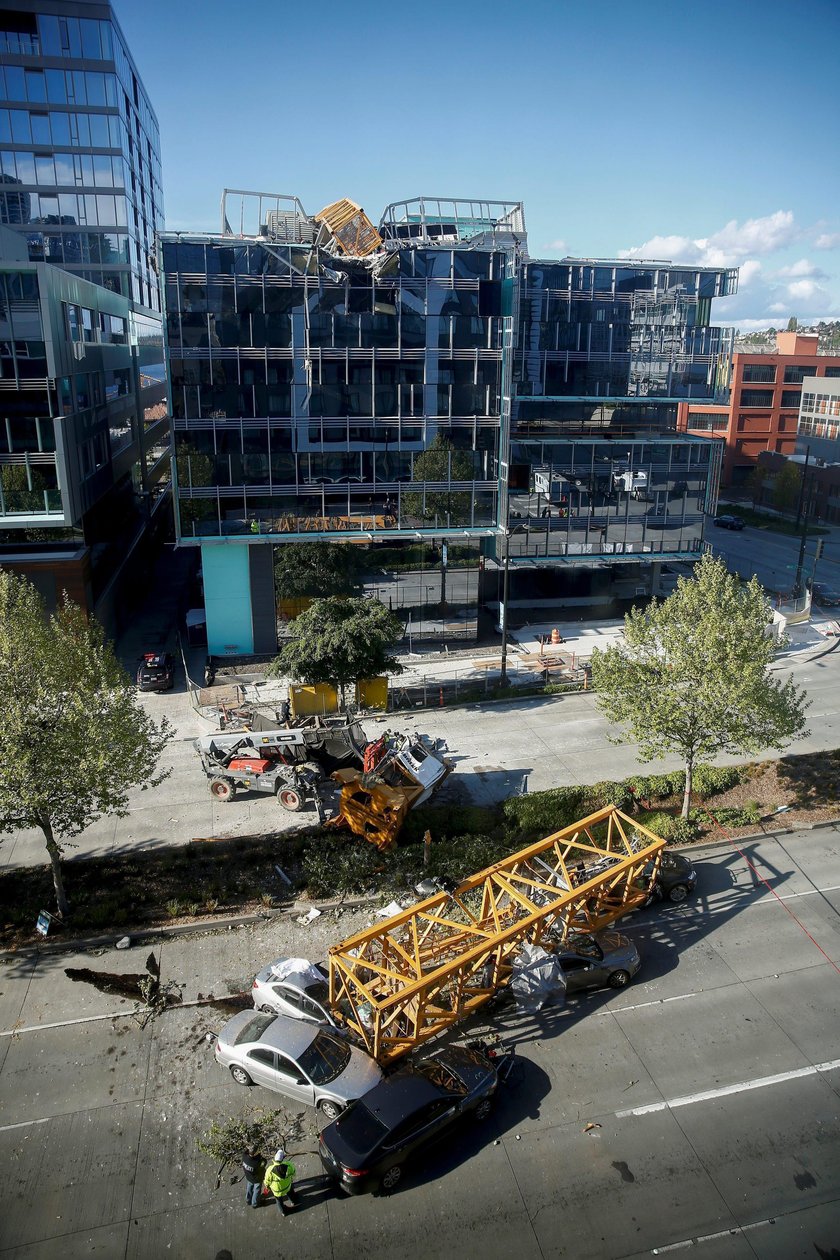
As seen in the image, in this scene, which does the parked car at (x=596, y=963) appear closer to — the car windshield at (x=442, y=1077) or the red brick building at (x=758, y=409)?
the car windshield at (x=442, y=1077)

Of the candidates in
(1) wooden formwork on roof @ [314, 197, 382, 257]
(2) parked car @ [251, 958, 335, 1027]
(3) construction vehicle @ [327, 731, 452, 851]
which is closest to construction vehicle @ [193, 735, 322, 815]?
(3) construction vehicle @ [327, 731, 452, 851]

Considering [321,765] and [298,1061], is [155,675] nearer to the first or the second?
[321,765]

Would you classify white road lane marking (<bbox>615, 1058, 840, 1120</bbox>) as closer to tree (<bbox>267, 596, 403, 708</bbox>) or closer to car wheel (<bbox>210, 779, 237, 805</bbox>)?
car wheel (<bbox>210, 779, 237, 805</bbox>)

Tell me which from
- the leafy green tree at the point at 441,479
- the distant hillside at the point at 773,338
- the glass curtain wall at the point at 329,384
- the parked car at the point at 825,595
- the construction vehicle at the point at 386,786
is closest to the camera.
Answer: the construction vehicle at the point at 386,786

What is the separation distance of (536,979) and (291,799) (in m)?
9.51

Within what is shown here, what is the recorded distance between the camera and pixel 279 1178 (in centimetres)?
1191

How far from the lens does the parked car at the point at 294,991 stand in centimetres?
1523

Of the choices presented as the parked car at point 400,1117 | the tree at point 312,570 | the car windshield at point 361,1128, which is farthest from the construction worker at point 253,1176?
the tree at point 312,570

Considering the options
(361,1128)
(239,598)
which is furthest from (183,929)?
(239,598)

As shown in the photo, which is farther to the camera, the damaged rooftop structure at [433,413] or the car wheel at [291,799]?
the damaged rooftop structure at [433,413]

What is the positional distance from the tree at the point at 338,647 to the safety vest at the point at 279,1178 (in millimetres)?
15943

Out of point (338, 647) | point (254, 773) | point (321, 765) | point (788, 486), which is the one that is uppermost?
point (788, 486)

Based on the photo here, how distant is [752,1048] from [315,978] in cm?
820

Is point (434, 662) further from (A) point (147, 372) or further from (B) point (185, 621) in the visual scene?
(A) point (147, 372)
